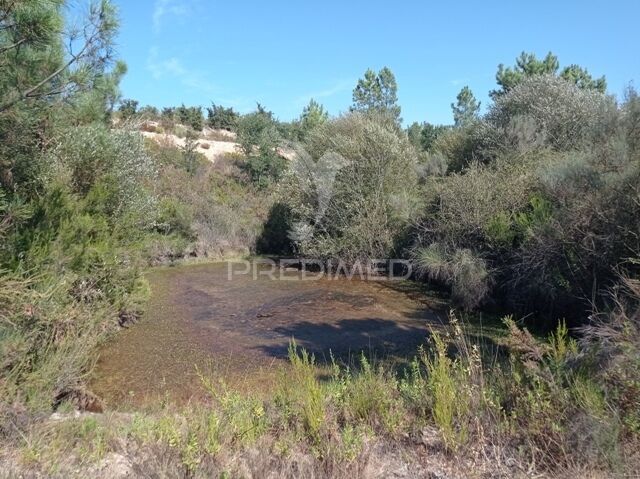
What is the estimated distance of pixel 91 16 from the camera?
4.37 m

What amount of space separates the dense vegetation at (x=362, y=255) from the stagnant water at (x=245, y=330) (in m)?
0.70

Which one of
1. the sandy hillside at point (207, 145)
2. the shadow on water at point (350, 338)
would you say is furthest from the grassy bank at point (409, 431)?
the sandy hillside at point (207, 145)

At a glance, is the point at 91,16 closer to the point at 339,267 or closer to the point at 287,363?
the point at 287,363

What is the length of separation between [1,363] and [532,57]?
109 ft

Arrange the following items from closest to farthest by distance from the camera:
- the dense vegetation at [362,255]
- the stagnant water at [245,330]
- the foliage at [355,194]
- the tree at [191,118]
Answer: the dense vegetation at [362,255] → the stagnant water at [245,330] → the foliage at [355,194] → the tree at [191,118]

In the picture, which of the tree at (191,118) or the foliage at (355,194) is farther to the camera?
the tree at (191,118)

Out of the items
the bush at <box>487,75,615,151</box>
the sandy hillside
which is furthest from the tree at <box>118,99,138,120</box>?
the bush at <box>487,75,615,151</box>

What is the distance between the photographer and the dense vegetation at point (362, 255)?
309 cm

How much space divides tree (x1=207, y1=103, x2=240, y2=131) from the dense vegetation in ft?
68.8

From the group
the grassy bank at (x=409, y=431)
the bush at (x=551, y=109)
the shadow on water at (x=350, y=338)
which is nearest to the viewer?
the grassy bank at (x=409, y=431)

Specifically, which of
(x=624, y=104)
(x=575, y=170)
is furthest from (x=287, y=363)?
(x=624, y=104)

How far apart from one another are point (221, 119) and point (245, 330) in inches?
1357

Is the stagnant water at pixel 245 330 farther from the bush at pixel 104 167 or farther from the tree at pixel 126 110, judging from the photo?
the tree at pixel 126 110

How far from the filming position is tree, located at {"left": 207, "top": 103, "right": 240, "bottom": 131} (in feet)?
133
